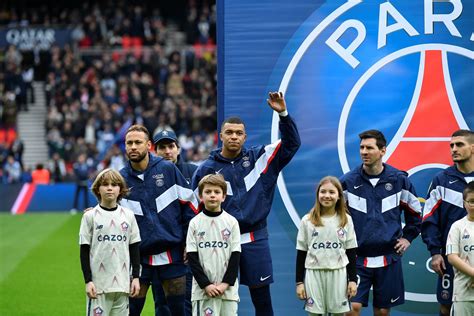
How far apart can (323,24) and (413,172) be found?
1.73 m

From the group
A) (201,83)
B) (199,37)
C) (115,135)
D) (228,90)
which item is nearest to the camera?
(228,90)

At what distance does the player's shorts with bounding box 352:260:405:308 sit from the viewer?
844cm

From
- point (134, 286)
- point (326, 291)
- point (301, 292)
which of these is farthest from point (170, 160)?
point (326, 291)

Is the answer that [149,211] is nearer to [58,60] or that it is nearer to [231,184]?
[231,184]

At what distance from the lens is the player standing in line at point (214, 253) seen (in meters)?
7.78

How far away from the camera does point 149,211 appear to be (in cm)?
839

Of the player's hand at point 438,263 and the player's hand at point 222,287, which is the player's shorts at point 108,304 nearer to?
the player's hand at point 222,287

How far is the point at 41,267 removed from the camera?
1605cm

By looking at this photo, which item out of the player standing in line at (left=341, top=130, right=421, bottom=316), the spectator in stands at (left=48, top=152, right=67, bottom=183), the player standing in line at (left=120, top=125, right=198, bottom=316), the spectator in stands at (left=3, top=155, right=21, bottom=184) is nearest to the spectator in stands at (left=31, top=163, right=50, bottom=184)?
the spectator in stands at (left=48, top=152, right=67, bottom=183)

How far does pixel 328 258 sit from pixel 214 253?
0.97 m

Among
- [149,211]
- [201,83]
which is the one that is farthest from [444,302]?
[201,83]

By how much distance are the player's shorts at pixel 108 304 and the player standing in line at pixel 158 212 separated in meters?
0.54

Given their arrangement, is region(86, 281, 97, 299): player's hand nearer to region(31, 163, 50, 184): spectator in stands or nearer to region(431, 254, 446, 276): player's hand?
region(431, 254, 446, 276): player's hand

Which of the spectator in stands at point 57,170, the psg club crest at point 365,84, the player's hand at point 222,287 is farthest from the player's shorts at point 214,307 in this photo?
the spectator in stands at point 57,170
